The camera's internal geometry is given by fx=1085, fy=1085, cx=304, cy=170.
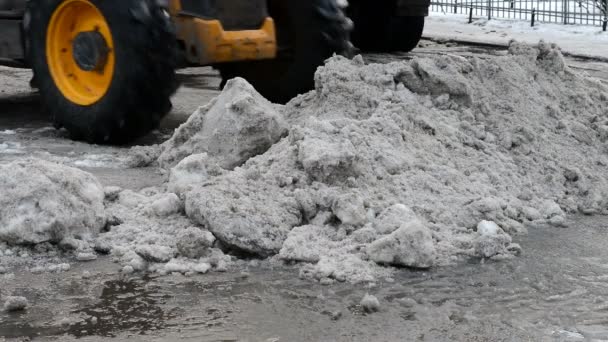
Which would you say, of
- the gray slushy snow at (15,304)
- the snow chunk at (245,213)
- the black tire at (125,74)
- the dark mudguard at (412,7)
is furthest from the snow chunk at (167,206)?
the dark mudguard at (412,7)

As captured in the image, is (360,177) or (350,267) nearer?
(350,267)

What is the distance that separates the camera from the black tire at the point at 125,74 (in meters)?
6.44

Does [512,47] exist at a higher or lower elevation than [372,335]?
higher

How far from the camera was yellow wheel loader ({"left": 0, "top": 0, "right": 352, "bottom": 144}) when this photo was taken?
6.50 metres

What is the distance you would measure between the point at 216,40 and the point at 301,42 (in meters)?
0.89

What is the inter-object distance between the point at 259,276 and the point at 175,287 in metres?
0.37

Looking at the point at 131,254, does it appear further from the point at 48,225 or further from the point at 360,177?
the point at 360,177

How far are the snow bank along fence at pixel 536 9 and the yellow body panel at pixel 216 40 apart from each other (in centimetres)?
1020

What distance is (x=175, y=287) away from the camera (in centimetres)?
416

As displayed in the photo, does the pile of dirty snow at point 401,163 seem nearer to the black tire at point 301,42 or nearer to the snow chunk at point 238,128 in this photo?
the snow chunk at point 238,128

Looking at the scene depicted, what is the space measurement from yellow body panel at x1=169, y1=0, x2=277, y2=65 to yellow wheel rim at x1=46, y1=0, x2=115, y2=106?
1.56 feet

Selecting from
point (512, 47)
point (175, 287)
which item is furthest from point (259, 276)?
point (512, 47)

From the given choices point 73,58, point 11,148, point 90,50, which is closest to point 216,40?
point 90,50

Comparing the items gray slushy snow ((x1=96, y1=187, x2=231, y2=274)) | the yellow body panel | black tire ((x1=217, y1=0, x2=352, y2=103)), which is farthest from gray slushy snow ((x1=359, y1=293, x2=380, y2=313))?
black tire ((x1=217, y1=0, x2=352, y2=103))
